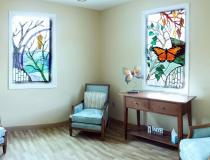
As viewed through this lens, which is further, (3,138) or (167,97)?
(167,97)

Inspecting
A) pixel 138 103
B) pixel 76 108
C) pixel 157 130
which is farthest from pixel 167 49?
pixel 76 108

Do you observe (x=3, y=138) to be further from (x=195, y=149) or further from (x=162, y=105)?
(x=195, y=149)

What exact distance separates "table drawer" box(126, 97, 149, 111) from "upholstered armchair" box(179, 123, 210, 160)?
1.04 metres

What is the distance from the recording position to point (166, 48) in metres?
4.29

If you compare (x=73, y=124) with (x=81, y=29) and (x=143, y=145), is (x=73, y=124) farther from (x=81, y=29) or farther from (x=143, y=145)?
(x=81, y=29)

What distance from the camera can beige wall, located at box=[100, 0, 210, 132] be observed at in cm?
376

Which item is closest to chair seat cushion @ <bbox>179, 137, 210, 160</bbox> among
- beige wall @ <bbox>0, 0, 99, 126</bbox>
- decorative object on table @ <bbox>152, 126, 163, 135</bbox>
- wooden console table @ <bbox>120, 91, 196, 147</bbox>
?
wooden console table @ <bbox>120, 91, 196, 147</bbox>

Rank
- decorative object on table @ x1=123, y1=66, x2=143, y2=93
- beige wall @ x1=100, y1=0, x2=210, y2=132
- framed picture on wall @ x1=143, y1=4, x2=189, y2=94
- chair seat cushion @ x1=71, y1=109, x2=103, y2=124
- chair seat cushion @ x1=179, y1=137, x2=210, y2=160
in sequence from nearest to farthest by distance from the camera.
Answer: chair seat cushion @ x1=179, y1=137, x2=210, y2=160 → beige wall @ x1=100, y1=0, x2=210, y2=132 → framed picture on wall @ x1=143, y1=4, x2=189, y2=94 → chair seat cushion @ x1=71, y1=109, x2=103, y2=124 → decorative object on table @ x1=123, y1=66, x2=143, y2=93

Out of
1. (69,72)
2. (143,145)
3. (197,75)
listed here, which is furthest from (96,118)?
(197,75)

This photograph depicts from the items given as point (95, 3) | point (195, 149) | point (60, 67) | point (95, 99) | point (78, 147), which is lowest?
point (78, 147)

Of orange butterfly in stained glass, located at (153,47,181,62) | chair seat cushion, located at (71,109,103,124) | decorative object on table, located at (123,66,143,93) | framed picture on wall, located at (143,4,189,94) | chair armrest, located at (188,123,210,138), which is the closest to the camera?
chair armrest, located at (188,123,210,138)

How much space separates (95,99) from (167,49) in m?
1.68

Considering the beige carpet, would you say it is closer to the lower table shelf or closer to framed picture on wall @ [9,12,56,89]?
the lower table shelf

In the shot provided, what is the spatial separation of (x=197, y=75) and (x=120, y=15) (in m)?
2.01
